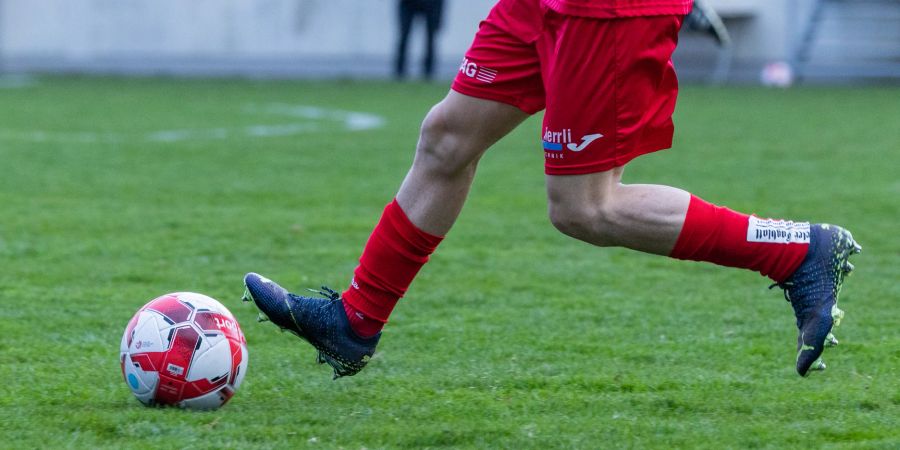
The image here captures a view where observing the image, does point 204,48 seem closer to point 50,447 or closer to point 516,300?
point 516,300

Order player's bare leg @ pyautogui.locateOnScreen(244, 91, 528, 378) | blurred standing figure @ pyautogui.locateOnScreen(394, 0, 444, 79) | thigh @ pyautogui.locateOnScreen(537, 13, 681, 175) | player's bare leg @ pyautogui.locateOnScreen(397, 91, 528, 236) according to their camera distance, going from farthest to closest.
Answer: blurred standing figure @ pyautogui.locateOnScreen(394, 0, 444, 79) < player's bare leg @ pyautogui.locateOnScreen(244, 91, 528, 378) < player's bare leg @ pyautogui.locateOnScreen(397, 91, 528, 236) < thigh @ pyautogui.locateOnScreen(537, 13, 681, 175)

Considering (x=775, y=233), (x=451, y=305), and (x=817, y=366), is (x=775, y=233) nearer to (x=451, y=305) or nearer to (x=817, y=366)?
(x=817, y=366)

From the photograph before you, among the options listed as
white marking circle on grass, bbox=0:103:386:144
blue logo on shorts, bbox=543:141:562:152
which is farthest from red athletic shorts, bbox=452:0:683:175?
white marking circle on grass, bbox=0:103:386:144

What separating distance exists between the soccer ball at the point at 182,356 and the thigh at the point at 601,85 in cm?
93

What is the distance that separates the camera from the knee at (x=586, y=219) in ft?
10.7

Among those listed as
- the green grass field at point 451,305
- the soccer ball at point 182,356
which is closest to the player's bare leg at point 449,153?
the green grass field at point 451,305

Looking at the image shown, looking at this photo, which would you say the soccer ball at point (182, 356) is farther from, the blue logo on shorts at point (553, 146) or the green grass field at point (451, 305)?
the blue logo on shorts at point (553, 146)

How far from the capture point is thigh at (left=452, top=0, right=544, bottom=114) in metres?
3.30

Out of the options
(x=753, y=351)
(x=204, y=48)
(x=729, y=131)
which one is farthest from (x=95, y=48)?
(x=753, y=351)

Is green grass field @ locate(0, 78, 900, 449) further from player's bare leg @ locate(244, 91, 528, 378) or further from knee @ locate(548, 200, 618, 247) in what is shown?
knee @ locate(548, 200, 618, 247)

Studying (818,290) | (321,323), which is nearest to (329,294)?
(321,323)

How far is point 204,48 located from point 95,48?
1827mm

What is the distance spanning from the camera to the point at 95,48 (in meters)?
21.1

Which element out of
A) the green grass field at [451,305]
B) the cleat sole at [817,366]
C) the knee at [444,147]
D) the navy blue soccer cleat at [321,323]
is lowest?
the green grass field at [451,305]
